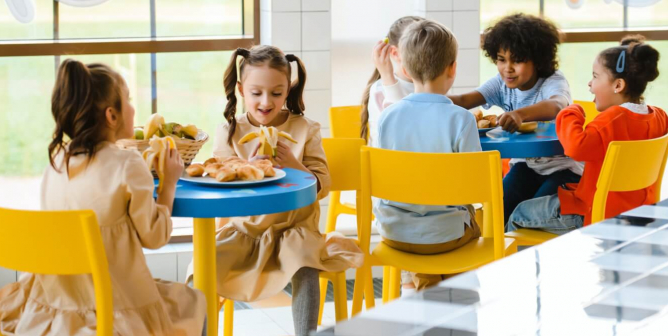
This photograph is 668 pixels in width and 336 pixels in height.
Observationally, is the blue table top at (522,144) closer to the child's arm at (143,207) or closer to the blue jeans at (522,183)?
the blue jeans at (522,183)

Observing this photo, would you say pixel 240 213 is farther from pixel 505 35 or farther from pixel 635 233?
pixel 505 35

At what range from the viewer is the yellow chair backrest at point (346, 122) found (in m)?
3.46

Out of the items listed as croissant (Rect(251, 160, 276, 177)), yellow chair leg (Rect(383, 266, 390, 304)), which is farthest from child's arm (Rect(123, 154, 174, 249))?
yellow chair leg (Rect(383, 266, 390, 304))

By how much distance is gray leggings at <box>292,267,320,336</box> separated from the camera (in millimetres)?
2506

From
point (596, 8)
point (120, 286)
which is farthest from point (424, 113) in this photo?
point (596, 8)

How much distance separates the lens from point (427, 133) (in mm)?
2549

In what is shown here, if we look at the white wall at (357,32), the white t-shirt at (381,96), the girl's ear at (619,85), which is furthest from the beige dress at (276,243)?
the white wall at (357,32)

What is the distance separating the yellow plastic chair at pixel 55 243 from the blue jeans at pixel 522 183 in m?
1.73

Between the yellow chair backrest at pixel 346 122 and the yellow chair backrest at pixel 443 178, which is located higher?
the yellow chair backrest at pixel 346 122


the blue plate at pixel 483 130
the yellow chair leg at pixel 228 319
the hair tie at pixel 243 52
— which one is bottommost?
the yellow chair leg at pixel 228 319

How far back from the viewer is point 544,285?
0.80 meters

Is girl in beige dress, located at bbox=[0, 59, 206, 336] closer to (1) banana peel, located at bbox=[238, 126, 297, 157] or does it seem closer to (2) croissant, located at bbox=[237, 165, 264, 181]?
(2) croissant, located at bbox=[237, 165, 264, 181]

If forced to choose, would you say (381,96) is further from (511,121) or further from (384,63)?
(511,121)

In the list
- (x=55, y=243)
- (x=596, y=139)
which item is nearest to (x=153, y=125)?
(x=55, y=243)
